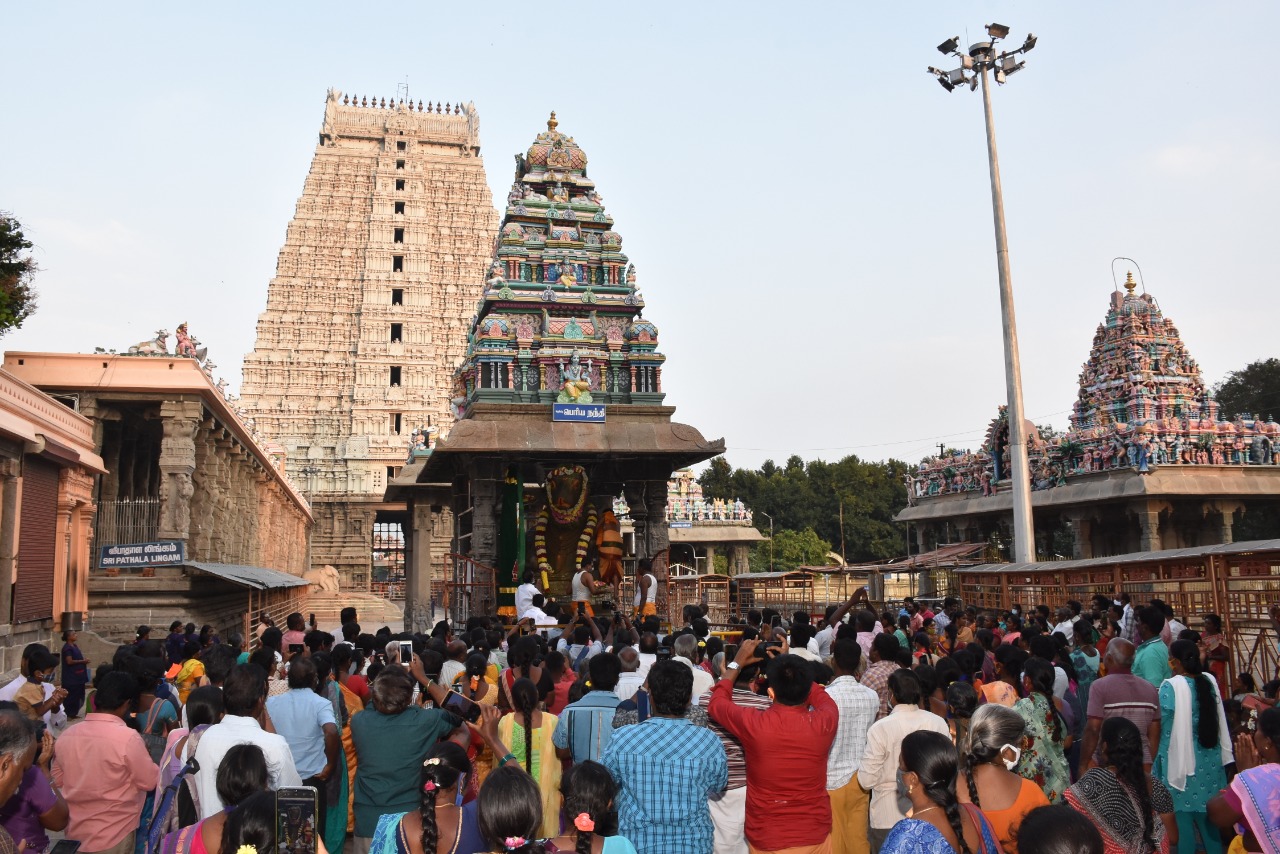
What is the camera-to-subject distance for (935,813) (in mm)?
4016

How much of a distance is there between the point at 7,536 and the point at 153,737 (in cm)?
1011

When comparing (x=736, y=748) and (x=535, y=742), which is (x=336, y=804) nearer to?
(x=535, y=742)

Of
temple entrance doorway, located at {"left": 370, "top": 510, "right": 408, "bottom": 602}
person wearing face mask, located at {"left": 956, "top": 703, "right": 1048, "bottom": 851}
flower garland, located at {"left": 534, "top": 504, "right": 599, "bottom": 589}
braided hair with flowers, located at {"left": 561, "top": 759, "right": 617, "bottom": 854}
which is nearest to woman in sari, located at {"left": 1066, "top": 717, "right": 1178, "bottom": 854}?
person wearing face mask, located at {"left": 956, "top": 703, "right": 1048, "bottom": 851}

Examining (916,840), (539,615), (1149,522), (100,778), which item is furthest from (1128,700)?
(1149,522)

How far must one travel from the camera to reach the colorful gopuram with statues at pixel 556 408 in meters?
20.4

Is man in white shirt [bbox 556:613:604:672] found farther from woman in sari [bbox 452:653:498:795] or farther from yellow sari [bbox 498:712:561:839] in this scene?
yellow sari [bbox 498:712:561:839]

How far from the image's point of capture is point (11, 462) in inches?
578

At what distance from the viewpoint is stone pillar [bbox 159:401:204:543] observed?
20.9m

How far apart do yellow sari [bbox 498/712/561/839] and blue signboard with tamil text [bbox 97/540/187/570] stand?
42.2 feet

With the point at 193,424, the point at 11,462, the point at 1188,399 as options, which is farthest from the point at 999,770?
the point at 1188,399

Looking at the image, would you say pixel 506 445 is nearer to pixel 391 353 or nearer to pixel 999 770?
pixel 999 770

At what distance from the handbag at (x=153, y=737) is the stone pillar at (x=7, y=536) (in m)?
9.67

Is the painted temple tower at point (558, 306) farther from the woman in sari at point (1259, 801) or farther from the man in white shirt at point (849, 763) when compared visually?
the woman in sari at point (1259, 801)

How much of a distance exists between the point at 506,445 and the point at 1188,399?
75.0ft
